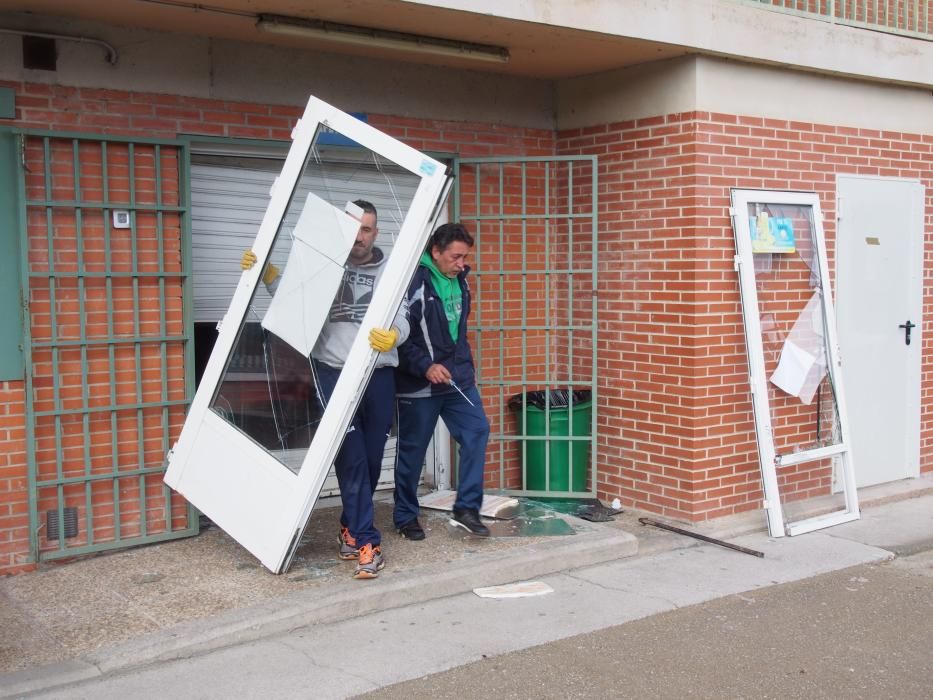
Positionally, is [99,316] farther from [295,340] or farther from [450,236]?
[450,236]

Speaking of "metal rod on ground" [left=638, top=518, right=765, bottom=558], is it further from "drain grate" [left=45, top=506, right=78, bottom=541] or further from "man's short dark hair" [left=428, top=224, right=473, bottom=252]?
"drain grate" [left=45, top=506, right=78, bottom=541]

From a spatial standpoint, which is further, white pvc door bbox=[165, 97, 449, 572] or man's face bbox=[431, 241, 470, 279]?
man's face bbox=[431, 241, 470, 279]

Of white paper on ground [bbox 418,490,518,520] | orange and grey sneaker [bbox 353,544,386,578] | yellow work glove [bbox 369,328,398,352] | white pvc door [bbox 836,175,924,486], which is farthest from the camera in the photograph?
white pvc door [bbox 836,175,924,486]

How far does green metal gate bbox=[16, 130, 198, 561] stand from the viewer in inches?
212

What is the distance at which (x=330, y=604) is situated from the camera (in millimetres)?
4895

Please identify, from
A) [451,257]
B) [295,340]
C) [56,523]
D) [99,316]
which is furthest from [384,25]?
[56,523]

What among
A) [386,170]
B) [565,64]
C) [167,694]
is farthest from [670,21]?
[167,694]

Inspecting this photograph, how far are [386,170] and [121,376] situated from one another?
1924 mm

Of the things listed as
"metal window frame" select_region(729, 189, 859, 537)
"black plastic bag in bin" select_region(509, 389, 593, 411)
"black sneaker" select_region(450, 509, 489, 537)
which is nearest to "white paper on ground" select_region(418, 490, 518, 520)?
"black sneaker" select_region(450, 509, 489, 537)

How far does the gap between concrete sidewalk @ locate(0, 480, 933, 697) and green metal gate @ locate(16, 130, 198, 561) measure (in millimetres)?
295

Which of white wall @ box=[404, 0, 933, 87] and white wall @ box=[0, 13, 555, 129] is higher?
white wall @ box=[404, 0, 933, 87]

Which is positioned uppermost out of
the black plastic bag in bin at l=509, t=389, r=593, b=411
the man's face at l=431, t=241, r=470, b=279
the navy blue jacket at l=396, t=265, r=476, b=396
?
the man's face at l=431, t=241, r=470, b=279

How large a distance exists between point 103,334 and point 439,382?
1.87 metres

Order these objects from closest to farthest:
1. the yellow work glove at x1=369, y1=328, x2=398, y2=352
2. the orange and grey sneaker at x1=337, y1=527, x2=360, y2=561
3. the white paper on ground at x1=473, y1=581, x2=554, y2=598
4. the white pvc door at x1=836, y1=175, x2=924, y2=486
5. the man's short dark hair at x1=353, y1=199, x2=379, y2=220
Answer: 1. the yellow work glove at x1=369, y1=328, x2=398, y2=352
2. the man's short dark hair at x1=353, y1=199, x2=379, y2=220
3. the white paper on ground at x1=473, y1=581, x2=554, y2=598
4. the orange and grey sneaker at x1=337, y1=527, x2=360, y2=561
5. the white pvc door at x1=836, y1=175, x2=924, y2=486
